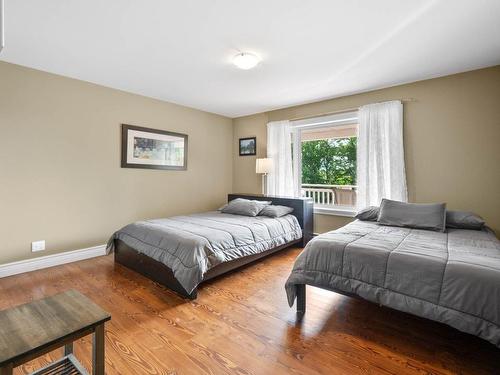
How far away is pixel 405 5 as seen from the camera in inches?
76.1

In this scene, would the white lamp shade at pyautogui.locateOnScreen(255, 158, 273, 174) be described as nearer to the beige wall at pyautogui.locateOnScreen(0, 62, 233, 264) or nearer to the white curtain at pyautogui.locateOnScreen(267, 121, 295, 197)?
the white curtain at pyautogui.locateOnScreen(267, 121, 295, 197)

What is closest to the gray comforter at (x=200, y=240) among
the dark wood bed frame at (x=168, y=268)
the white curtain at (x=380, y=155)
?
the dark wood bed frame at (x=168, y=268)

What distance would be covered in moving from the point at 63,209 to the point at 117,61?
1985mm

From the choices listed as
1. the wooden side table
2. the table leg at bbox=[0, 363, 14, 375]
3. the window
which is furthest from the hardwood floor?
the window

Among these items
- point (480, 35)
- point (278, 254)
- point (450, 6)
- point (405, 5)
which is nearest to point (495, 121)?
point (480, 35)

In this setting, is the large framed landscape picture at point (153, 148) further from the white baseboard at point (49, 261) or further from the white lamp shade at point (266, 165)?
the white lamp shade at point (266, 165)

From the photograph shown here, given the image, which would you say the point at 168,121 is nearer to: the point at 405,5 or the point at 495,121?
the point at 405,5

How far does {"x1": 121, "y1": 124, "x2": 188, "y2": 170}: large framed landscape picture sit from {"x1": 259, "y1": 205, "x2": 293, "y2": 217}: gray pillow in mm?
1736

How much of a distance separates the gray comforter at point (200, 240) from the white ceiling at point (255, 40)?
190cm

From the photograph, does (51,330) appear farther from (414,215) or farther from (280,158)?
(280,158)

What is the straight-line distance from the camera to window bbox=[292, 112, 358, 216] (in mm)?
4199

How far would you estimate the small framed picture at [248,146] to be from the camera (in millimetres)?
5213

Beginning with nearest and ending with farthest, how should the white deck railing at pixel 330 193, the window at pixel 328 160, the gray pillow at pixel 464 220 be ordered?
1. the gray pillow at pixel 464 220
2. the window at pixel 328 160
3. the white deck railing at pixel 330 193

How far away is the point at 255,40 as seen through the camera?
8.00ft
